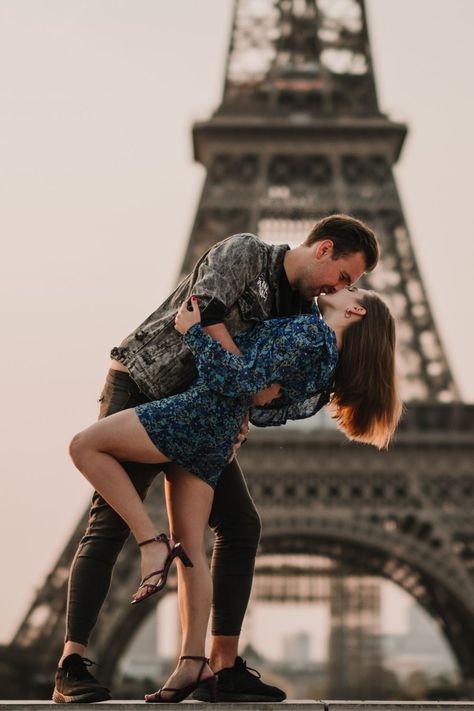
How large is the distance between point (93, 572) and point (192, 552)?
17.7 inches

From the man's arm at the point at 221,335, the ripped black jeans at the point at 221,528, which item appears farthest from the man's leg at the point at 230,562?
the man's arm at the point at 221,335

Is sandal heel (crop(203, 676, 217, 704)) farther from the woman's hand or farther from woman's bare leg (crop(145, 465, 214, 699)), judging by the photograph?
the woman's hand

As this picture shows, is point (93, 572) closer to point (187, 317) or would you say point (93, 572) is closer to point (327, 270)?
point (187, 317)

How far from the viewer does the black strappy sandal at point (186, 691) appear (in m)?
5.35

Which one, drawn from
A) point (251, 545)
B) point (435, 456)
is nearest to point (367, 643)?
point (435, 456)

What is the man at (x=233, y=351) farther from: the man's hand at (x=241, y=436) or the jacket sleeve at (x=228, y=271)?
the man's hand at (x=241, y=436)

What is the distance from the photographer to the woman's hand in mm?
5367

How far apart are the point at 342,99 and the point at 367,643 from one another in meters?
38.0

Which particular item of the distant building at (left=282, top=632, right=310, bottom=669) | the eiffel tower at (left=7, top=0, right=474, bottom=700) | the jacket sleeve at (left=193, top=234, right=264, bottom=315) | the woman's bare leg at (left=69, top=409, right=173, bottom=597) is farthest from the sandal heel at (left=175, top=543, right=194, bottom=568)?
the distant building at (left=282, top=632, right=310, bottom=669)

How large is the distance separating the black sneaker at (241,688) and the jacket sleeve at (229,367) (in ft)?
4.39

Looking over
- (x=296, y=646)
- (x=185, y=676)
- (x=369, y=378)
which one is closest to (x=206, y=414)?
(x=369, y=378)

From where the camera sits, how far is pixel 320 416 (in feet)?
111

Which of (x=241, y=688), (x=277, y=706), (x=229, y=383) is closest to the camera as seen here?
(x=277, y=706)

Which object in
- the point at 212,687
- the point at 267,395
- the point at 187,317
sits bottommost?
the point at 212,687
